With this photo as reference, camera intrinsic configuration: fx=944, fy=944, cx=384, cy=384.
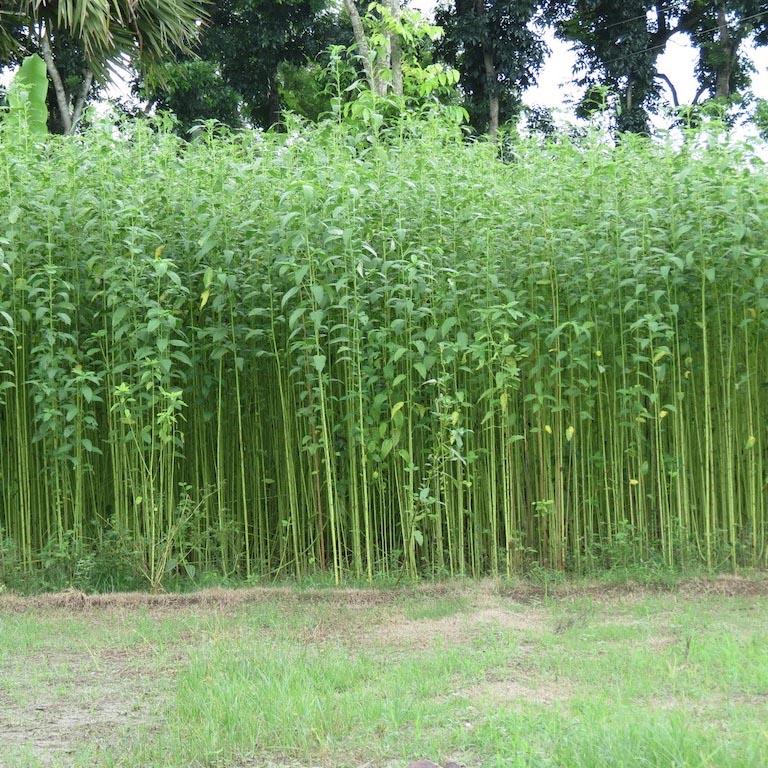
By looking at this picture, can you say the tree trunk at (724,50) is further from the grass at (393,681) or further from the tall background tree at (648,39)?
the grass at (393,681)

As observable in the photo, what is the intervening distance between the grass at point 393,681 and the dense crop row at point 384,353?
73 cm

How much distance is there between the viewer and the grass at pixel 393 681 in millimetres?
2752

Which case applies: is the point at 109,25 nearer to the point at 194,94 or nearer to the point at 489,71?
the point at 194,94

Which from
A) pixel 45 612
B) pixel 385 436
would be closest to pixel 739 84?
pixel 385 436

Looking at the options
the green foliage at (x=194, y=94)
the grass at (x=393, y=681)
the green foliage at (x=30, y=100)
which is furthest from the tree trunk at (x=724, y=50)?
the grass at (x=393, y=681)

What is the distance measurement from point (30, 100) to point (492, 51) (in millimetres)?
11036

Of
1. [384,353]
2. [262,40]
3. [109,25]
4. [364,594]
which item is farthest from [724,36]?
[364,594]

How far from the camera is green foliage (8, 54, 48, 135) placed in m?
5.57

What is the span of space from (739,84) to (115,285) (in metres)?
18.3

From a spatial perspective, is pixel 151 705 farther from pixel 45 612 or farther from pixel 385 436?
pixel 385 436

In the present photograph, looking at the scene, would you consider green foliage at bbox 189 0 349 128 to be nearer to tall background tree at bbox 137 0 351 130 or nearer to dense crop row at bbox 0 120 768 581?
tall background tree at bbox 137 0 351 130

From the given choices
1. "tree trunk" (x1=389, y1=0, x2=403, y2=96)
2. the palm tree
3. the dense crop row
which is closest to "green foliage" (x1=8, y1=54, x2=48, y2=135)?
the dense crop row

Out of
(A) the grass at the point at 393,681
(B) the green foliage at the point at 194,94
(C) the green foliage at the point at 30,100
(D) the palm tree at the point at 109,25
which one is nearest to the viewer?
(A) the grass at the point at 393,681

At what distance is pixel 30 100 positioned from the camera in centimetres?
761
